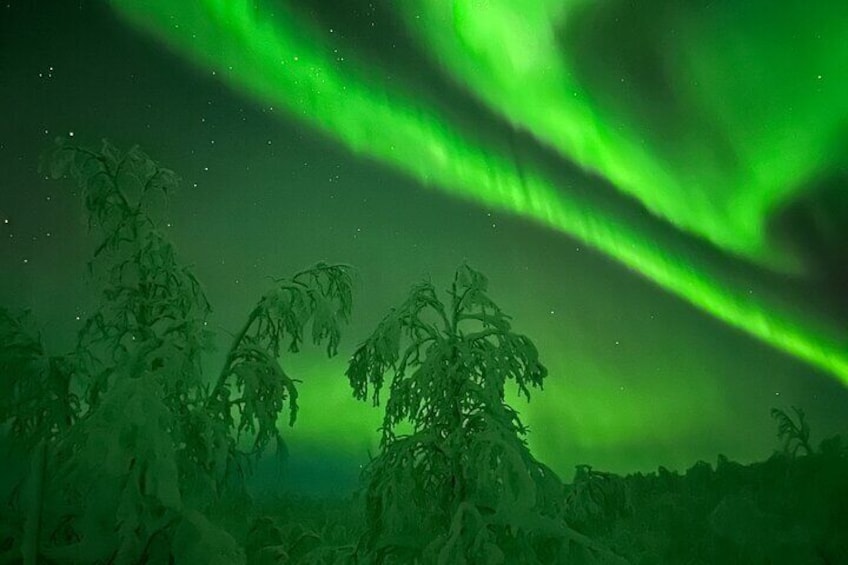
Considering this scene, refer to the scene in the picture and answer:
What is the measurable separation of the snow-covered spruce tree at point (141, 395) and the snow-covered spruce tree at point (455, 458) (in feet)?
1.00

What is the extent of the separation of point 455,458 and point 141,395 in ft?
3.61

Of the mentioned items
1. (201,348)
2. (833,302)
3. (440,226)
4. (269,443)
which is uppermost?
(833,302)

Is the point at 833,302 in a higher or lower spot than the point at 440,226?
higher

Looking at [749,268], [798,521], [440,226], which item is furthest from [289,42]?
[798,521]

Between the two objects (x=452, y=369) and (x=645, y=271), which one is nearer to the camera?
(x=452, y=369)

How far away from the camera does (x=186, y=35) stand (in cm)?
340

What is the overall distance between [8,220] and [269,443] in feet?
4.22

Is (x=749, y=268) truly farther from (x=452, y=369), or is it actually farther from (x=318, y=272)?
(x=318, y=272)

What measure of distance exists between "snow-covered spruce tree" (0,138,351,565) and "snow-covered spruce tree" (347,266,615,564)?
1.00 ft

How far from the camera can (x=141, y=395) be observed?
2637 millimetres

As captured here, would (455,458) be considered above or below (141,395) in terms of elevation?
above

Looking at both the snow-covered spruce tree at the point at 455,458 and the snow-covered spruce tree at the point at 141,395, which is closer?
the snow-covered spruce tree at the point at 141,395

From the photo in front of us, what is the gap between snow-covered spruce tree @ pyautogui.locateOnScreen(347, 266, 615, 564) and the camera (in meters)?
2.87

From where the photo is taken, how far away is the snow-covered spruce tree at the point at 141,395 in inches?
104
